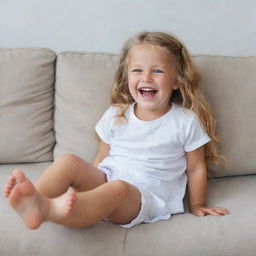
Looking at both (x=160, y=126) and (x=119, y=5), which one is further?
(x=119, y=5)

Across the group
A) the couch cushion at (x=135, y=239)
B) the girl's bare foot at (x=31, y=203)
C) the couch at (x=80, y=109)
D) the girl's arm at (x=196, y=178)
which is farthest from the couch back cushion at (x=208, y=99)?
the girl's bare foot at (x=31, y=203)

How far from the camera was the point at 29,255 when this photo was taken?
140cm

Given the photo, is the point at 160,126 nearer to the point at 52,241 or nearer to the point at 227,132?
the point at 227,132

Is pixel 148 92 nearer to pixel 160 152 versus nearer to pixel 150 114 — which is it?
pixel 150 114

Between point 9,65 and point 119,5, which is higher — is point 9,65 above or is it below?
below

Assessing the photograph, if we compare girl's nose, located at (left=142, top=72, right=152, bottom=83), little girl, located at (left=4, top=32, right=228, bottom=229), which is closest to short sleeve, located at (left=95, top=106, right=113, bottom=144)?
little girl, located at (left=4, top=32, right=228, bottom=229)

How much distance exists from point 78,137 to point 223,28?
864 mm

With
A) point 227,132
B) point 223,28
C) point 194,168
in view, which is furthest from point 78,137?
point 223,28

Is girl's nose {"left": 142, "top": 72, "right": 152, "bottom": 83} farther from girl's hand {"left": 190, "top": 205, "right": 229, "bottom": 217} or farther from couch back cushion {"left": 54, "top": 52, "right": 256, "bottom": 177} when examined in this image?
girl's hand {"left": 190, "top": 205, "right": 229, "bottom": 217}

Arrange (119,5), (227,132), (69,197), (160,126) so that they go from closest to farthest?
(69,197), (160,126), (227,132), (119,5)

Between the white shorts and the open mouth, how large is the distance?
323 millimetres

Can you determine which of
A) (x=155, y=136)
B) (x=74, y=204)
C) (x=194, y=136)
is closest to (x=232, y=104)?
(x=194, y=136)

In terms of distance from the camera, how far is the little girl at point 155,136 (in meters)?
1.57

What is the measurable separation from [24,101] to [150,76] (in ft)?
1.91
